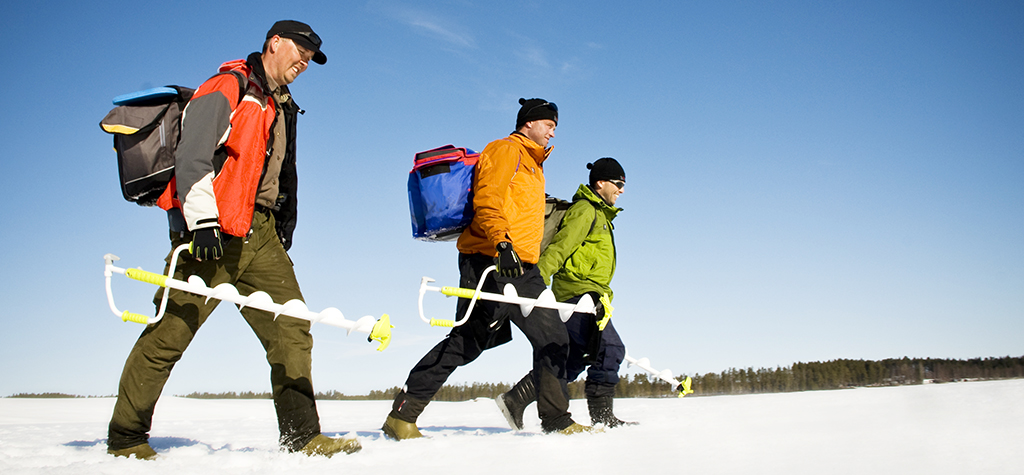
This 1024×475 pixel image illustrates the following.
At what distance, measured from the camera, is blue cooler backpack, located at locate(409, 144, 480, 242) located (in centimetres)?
401

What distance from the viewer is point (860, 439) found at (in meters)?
3.13

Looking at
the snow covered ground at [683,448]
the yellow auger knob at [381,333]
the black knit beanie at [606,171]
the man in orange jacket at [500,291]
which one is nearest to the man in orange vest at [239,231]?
the snow covered ground at [683,448]

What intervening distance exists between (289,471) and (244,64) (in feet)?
6.36

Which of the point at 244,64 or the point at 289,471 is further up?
the point at 244,64

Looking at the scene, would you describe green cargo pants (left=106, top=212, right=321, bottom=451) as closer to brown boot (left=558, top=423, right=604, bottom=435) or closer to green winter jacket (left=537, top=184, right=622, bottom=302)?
brown boot (left=558, top=423, right=604, bottom=435)

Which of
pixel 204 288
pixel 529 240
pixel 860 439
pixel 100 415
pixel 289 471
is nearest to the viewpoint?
pixel 289 471

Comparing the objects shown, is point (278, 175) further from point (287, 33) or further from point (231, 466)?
point (231, 466)

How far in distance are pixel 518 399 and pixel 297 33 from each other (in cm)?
288

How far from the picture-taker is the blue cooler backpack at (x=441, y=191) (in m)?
4.01

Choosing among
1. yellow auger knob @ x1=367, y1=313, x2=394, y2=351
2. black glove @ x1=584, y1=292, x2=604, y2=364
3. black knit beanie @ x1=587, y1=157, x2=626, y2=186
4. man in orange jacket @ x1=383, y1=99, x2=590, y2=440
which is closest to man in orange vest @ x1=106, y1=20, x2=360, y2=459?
yellow auger knob @ x1=367, y1=313, x2=394, y2=351

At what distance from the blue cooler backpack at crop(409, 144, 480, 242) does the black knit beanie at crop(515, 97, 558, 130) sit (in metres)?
0.64

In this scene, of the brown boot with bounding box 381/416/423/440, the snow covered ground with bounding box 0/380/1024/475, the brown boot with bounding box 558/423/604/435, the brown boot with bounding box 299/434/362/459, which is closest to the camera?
the snow covered ground with bounding box 0/380/1024/475

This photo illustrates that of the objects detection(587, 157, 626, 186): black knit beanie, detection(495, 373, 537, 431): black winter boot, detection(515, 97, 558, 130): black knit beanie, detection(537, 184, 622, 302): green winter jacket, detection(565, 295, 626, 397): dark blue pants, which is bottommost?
detection(495, 373, 537, 431): black winter boot

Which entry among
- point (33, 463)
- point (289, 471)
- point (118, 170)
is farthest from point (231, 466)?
point (118, 170)
